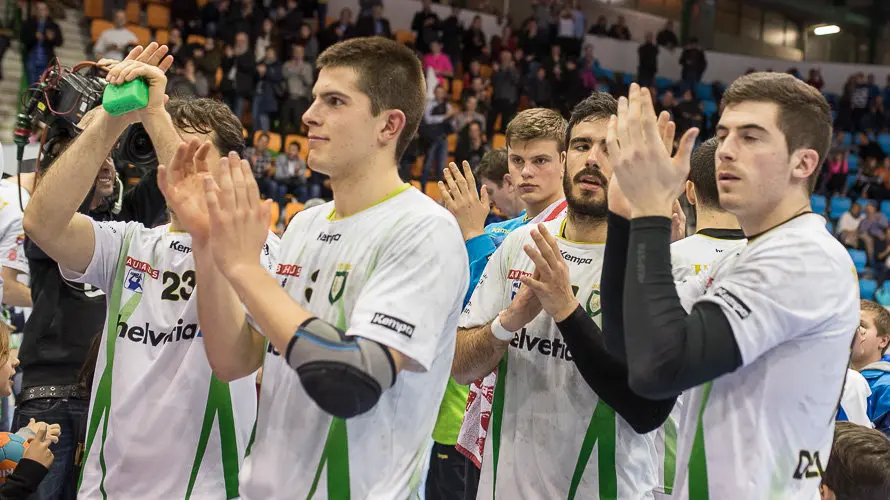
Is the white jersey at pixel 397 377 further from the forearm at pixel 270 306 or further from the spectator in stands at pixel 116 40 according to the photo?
the spectator in stands at pixel 116 40

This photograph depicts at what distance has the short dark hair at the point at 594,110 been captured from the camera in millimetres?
3594

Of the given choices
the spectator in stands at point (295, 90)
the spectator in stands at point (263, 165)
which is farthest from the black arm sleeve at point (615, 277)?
the spectator in stands at point (295, 90)

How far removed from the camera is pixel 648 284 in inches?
Result: 94.0

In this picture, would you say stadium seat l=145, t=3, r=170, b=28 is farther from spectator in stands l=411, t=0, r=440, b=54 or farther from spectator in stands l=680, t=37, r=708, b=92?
spectator in stands l=680, t=37, r=708, b=92

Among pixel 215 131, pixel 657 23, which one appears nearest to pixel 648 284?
pixel 215 131

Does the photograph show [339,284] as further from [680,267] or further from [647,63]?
[647,63]

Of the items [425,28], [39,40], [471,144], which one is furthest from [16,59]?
[425,28]

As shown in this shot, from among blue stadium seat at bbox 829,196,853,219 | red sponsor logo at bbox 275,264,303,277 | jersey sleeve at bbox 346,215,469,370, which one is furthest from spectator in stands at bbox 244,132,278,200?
blue stadium seat at bbox 829,196,853,219

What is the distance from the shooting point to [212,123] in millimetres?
3729

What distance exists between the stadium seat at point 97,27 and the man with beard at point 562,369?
46.4 feet

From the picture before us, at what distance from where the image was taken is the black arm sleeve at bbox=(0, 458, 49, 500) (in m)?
3.75

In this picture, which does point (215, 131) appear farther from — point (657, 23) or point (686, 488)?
point (657, 23)

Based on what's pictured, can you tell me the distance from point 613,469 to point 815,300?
1.09 metres

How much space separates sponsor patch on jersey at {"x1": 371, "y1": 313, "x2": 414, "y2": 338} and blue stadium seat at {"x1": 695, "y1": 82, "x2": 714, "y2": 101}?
72.4 ft
